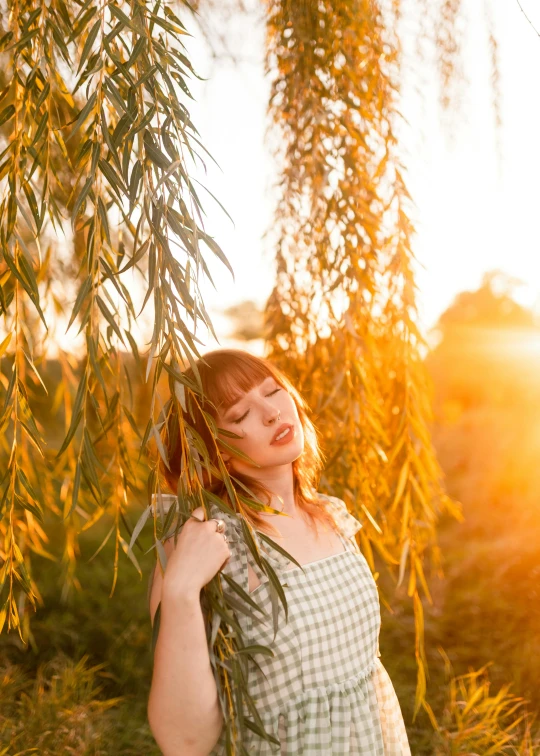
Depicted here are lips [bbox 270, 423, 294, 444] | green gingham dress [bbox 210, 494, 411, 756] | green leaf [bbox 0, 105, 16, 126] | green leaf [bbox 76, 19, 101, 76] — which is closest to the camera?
green leaf [bbox 76, 19, 101, 76]

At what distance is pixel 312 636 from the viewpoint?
1.21 meters

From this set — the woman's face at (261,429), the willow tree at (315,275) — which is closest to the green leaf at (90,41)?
the willow tree at (315,275)

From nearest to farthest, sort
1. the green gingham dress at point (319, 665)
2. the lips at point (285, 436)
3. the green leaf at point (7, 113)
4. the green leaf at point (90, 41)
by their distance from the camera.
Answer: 1. the green leaf at point (90, 41)
2. the green leaf at point (7, 113)
3. the green gingham dress at point (319, 665)
4. the lips at point (285, 436)

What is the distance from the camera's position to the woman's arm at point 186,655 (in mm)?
951

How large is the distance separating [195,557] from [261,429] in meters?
0.33

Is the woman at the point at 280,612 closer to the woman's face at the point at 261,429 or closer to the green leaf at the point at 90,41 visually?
the woman's face at the point at 261,429

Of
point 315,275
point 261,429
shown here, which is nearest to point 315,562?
point 261,429

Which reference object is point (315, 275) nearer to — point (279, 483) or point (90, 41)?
point (279, 483)

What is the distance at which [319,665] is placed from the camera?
1209 mm

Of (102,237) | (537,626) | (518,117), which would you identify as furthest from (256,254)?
(537,626)

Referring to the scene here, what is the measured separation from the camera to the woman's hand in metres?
0.96

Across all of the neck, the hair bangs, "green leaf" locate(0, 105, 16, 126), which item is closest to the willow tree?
"green leaf" locate(0, 105, 16, 126)

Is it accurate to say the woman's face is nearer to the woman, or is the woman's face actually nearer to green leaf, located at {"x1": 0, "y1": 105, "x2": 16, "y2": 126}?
the woman

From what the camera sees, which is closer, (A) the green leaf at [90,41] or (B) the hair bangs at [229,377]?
(A) the green leaf at [90,41]
